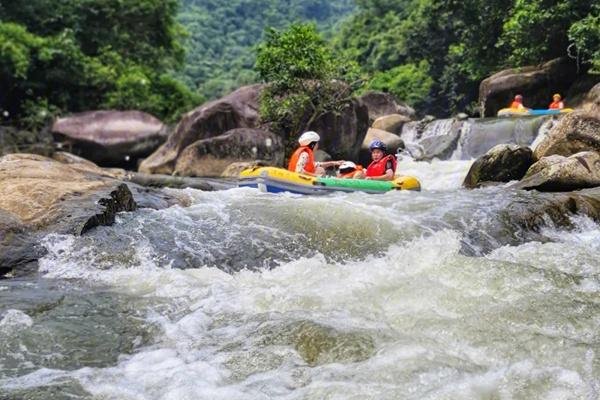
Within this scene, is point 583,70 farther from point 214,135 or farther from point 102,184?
point 102,184

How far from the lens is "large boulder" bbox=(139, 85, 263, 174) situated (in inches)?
624

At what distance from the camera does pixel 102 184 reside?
291 inches

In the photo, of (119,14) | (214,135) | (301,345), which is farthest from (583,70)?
(301,345)

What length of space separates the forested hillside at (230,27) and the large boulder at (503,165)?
38.1 meters

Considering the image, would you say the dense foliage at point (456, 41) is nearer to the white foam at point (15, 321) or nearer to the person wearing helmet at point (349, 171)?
the person wearing helmet at point (349, 171)

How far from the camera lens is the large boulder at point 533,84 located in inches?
784

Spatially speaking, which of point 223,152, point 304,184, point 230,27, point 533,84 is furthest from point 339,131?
point 230,27

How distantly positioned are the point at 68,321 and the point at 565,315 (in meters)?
3.43

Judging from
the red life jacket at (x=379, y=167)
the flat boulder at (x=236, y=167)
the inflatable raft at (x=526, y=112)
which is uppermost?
the inflatable raft at (x=526, y=112)

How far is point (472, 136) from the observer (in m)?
16.5

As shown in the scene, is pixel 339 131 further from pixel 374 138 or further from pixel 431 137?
pixel 431 137

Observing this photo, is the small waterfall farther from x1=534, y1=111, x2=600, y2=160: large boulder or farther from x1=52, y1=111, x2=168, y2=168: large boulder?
x1=52, y1=111, x2=168, y2=168: large boulder

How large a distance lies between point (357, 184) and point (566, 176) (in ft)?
10.4

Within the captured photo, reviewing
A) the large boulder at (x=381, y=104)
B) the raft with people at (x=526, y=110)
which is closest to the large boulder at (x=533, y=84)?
the raft with people at (x=526, y=110)
